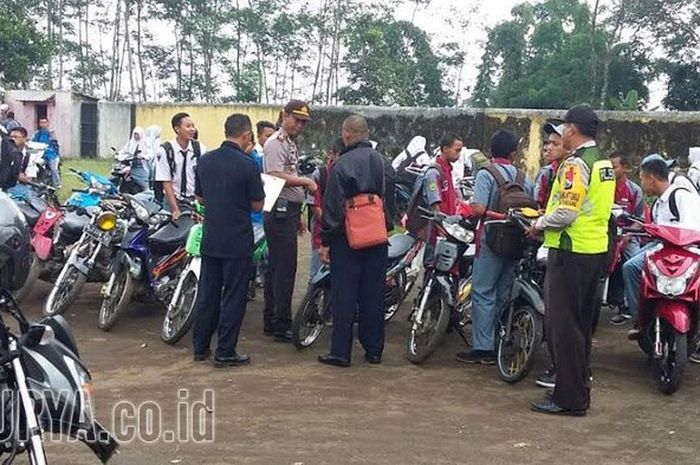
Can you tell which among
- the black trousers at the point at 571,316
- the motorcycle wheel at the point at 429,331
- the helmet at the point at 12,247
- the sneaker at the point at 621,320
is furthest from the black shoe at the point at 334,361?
the helmet at the point at 12,247

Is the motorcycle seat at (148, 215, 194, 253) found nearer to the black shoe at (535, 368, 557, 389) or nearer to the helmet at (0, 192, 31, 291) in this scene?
the black shoe at (535, 368, 557, 389)

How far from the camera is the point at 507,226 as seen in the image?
6.42 metres

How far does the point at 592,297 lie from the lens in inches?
220

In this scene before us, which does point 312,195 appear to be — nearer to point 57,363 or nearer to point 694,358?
point 694,358

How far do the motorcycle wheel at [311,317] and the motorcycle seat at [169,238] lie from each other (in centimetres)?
128

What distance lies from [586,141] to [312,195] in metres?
3.02

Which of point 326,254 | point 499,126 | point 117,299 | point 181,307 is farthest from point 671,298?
point 499,126

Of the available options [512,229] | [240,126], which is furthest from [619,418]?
[240,126]

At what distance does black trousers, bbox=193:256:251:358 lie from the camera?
21.4 feet

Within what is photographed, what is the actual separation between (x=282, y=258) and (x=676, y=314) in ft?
9.94

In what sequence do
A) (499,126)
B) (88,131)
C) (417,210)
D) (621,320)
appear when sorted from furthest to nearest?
(88,131)
(499,126)
(621,320)
(417,210)

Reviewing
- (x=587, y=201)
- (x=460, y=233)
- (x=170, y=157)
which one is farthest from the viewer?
(x=170, y=157)

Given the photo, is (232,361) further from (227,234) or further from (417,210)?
(417,210)

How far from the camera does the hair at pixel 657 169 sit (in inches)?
269
